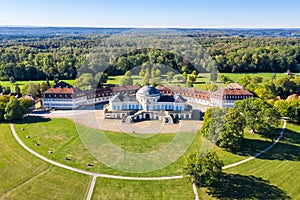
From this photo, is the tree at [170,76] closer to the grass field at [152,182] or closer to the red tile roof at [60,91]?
the red tile roof at [60,91]

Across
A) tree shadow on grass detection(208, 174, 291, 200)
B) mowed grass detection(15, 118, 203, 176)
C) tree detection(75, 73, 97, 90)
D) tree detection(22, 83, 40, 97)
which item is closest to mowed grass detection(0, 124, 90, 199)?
mowed grass detection(15, 118, 203, 176)

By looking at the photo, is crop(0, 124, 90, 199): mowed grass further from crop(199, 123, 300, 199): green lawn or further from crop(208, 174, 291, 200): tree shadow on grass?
crop(208, 174, 291, 200): tree shadow on grass

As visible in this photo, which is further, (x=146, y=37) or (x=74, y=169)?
(x=146, y=37)

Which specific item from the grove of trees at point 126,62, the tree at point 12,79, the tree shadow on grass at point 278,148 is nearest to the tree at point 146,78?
the grove of trees at point 126,62

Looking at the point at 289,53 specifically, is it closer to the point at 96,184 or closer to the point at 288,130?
the point at 288,130

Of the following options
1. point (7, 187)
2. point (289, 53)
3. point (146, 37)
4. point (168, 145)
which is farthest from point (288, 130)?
point (289, 53)

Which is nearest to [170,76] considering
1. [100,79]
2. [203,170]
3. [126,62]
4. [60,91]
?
[126,62]
